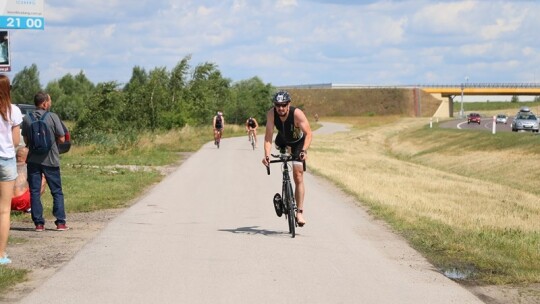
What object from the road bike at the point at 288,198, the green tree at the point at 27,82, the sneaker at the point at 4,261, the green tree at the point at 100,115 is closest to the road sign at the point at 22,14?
the road bike at the point at 288,198

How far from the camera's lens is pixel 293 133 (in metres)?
11.3

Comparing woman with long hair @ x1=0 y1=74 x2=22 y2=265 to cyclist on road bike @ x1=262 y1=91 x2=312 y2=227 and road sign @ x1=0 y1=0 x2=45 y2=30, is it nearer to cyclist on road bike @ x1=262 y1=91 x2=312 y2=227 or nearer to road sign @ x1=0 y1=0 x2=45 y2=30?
cyclist on road bike @ x1=262 y1=91 x2=312 y2=227

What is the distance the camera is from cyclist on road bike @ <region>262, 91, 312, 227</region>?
1112 cm

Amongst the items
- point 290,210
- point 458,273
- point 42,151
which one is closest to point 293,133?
point 290,210

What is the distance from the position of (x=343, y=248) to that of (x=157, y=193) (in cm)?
786

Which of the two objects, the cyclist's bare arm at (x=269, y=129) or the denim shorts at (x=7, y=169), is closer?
the denim shorts at (x=7, y=169)

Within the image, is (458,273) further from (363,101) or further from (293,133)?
(363,101)

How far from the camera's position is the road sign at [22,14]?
17281mm

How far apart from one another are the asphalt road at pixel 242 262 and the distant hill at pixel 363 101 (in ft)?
478

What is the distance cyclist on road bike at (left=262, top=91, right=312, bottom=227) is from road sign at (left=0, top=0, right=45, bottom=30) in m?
8.11

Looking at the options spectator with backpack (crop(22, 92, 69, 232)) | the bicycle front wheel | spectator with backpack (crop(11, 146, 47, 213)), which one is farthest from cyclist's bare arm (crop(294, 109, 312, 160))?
spectator with backpack (crop(11, 146, 47, 213))

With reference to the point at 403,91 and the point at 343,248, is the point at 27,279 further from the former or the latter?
the point at 403,91

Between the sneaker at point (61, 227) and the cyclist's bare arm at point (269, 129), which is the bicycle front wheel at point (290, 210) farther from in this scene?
the sneaker at point (61, 227)

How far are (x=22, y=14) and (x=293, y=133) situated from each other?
334 inches
